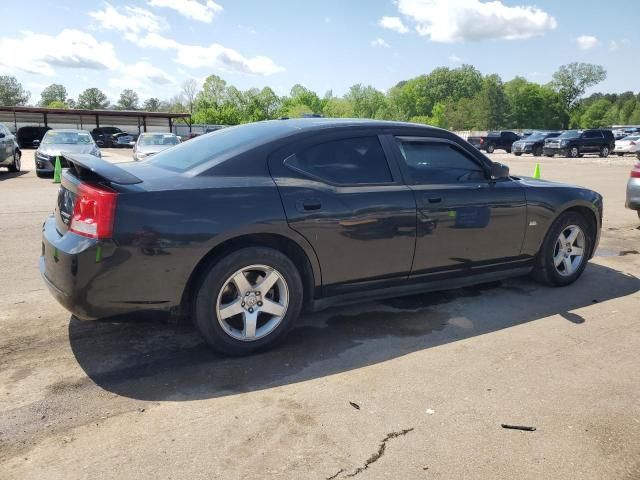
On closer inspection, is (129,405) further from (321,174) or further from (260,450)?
(321,174)

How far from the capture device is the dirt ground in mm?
2502

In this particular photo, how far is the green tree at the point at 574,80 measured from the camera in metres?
117

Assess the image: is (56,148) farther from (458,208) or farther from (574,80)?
(574,80)

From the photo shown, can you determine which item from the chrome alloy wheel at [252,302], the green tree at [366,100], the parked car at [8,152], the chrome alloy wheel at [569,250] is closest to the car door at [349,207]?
the chrome alloy wheel at [252,302]

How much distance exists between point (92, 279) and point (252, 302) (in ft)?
3.31

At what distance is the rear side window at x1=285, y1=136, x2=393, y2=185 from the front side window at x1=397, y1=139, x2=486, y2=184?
0.90 feet

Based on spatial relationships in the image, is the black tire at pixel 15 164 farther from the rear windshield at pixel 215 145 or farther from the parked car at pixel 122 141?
the parked car at pixel 122 141

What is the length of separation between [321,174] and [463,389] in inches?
68.8

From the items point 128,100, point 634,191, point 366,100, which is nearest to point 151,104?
point 128,100

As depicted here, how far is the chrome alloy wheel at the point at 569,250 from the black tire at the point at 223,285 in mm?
2910

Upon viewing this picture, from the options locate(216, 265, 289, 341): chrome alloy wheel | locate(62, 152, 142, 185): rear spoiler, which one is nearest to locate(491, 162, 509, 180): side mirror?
locate(216, 265, 289, 341): chrome alloy wheel

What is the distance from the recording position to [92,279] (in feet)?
10.4

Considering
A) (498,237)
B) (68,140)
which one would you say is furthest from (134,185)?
(68,140)

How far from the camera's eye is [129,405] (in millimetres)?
2965
